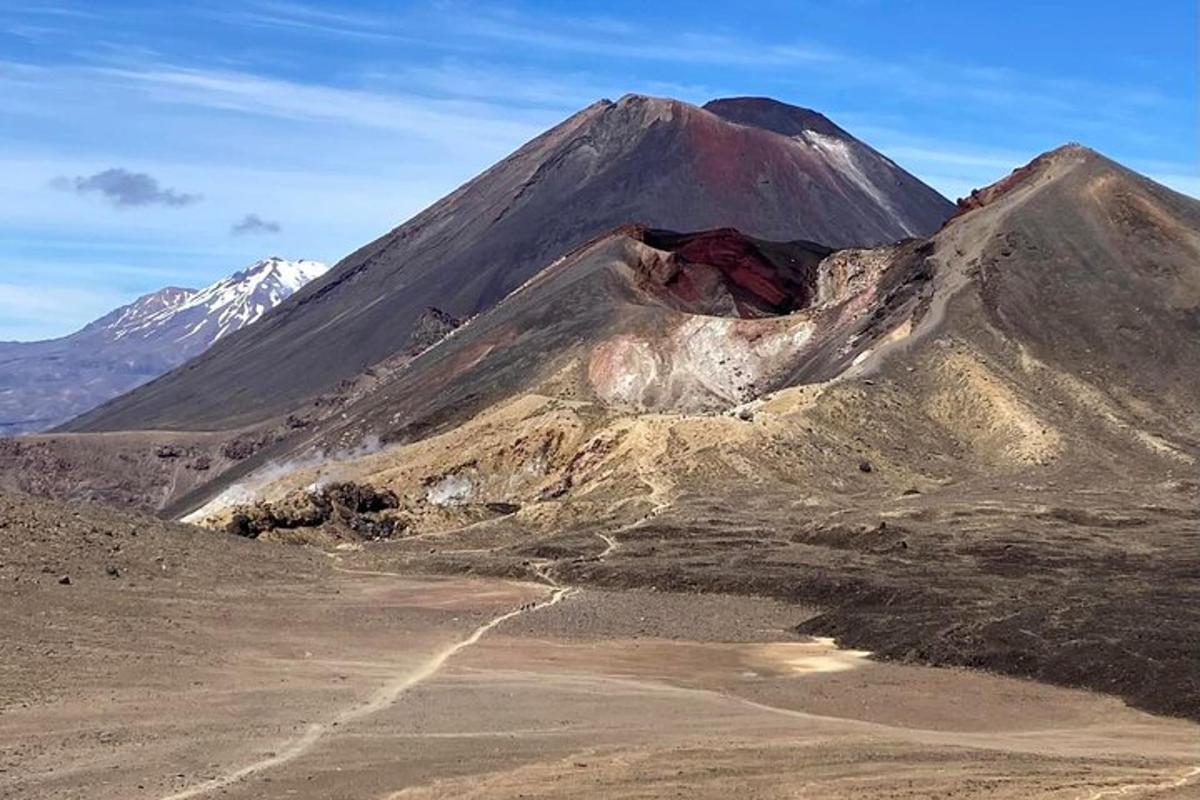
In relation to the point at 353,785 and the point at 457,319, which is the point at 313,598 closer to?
the point at 353,785

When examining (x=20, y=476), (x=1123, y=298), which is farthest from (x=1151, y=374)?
(x=20, y=476)

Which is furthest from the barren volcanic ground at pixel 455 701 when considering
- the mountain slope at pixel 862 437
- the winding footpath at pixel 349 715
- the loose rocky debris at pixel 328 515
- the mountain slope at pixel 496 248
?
the mountain slope at pixel 496 248

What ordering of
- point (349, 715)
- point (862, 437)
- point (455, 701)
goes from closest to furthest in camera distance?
point (349, 715) → point (455, 701) → point (862, 437)

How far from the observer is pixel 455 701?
1229 inches

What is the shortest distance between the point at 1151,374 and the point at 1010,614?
54.0 meters

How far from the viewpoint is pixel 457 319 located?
154 meters

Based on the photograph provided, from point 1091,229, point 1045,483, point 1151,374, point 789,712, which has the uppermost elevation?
point 1091,229

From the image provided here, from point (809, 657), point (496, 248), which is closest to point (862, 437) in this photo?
point (809, 657)

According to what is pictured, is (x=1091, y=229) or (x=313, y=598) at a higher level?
(x=1091, y=229)

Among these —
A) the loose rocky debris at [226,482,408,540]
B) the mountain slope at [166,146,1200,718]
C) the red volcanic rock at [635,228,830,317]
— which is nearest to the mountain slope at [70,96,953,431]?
the mountain slope at [166,146,1200,718]

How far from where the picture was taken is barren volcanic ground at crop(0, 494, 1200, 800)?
23109mm

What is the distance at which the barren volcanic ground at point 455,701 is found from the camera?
23.1 meters

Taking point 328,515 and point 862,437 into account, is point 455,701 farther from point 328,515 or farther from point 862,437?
point 862,437

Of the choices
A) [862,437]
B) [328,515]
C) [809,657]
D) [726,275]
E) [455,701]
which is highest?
[726,275]
